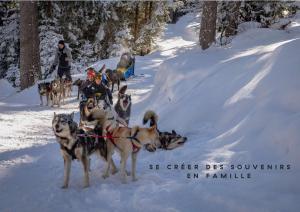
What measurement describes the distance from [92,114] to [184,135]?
225 cm

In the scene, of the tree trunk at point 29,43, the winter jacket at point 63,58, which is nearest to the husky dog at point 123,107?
the winter jacket at point 63,58

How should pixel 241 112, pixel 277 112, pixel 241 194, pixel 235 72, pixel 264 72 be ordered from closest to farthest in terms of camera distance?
1. pixel 241 194
2. pixel 277 112
3. pixel 241 112
4. pixel 264 72
5. pixel 235 72

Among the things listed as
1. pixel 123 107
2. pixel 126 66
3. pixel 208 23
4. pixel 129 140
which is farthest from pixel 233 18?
pixel 129 140

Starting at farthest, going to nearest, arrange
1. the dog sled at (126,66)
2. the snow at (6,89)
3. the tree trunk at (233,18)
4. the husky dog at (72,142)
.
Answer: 1. the snow at (6,89)
2. the dog sled at (126,66)
3. the tree trunk at (233,18)
4. the husky dog at (72,142)

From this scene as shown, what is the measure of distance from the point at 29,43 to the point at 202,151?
11.6 meters

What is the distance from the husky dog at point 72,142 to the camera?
619cm

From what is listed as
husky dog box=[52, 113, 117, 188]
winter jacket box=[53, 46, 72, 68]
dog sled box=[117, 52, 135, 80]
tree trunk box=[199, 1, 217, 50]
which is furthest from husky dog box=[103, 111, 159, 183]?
dog sled box=[117, 52, 135, 80]

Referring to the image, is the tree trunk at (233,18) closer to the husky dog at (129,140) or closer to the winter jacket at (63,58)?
the winter jacket at (63,58)

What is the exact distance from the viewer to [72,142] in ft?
20.5

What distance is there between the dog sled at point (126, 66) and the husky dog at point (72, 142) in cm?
1076

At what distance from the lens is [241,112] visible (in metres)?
8.08

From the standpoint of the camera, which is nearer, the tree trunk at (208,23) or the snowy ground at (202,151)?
the snowy ground at (202,151)

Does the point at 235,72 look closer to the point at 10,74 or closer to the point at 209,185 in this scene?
the point at 209,185

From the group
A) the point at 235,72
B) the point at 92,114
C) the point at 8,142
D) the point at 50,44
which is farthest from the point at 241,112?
the point at 50,44
